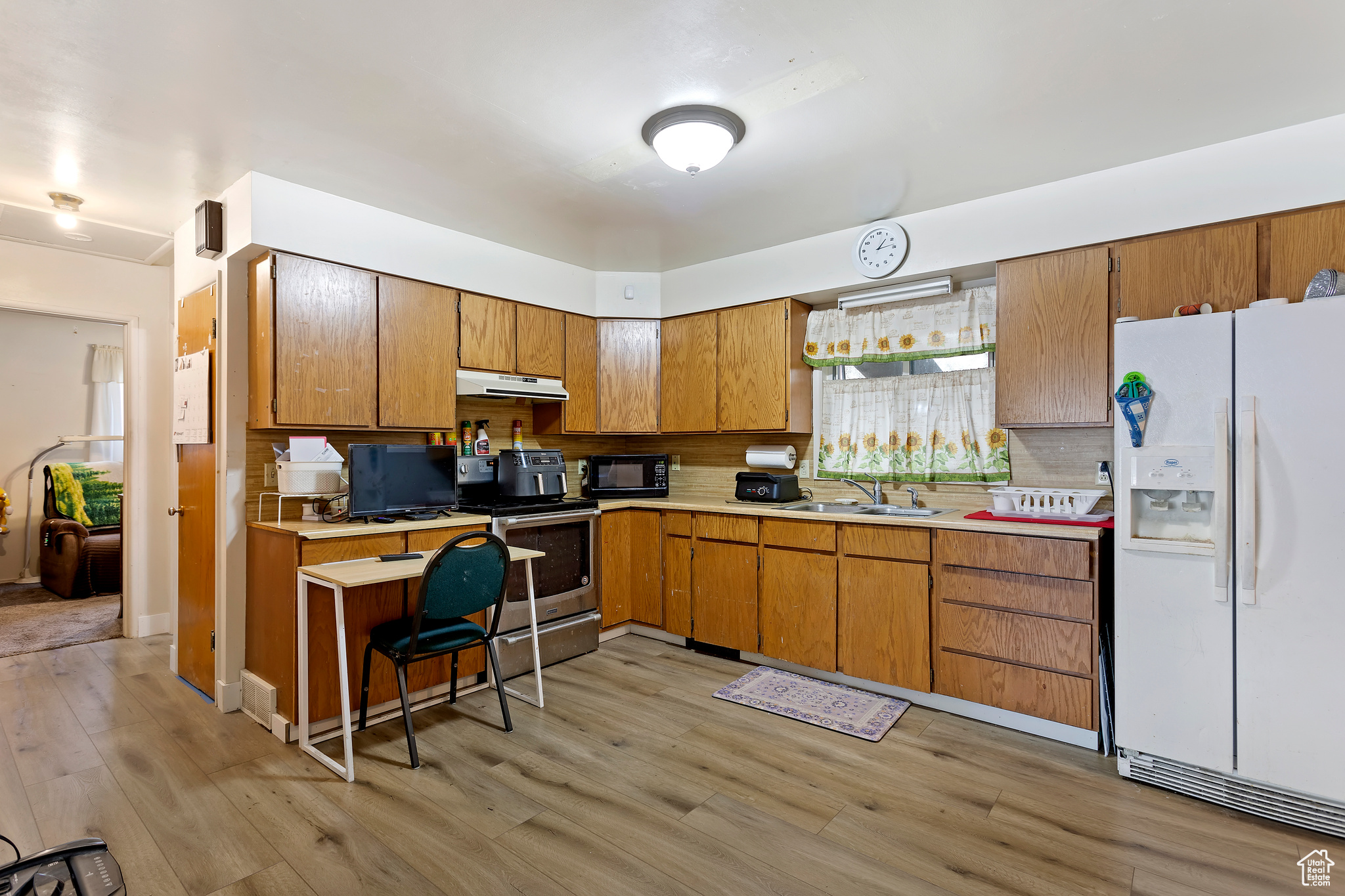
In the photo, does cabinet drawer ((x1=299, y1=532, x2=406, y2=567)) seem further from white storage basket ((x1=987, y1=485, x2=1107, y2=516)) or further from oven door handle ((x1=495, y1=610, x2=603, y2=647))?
white storage basket ((x1=987, y1=485, x2=1107, y2=516))

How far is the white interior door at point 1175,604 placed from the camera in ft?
7.52

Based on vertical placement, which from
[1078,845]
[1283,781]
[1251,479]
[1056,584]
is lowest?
[1078,845]

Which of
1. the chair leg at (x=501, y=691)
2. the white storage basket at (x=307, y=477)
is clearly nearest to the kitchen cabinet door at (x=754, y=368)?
the chair leg at (x=501, y=691)

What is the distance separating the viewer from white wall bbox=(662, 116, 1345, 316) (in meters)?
2.54

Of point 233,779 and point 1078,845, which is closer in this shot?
point 1078,845

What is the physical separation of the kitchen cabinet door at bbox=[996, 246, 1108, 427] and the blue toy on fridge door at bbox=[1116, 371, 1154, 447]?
0.49 metres

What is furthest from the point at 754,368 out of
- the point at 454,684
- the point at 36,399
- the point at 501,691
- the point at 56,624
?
the point at 36,399

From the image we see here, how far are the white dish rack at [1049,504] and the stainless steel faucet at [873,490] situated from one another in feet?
2.31

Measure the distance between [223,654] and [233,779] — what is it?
87 cm

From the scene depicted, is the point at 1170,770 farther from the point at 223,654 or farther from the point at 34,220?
the point at 34,220

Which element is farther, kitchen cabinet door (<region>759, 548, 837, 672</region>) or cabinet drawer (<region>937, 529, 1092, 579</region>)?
kitchen cabinet door (<region>759, 548, 837, 672</region>)

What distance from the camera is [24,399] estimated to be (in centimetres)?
621

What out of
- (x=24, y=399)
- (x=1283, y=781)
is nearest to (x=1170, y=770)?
(x=1283, y=781)

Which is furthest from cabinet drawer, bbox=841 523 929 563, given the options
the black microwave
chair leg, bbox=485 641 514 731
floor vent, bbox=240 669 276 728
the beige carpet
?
the beige carpet
